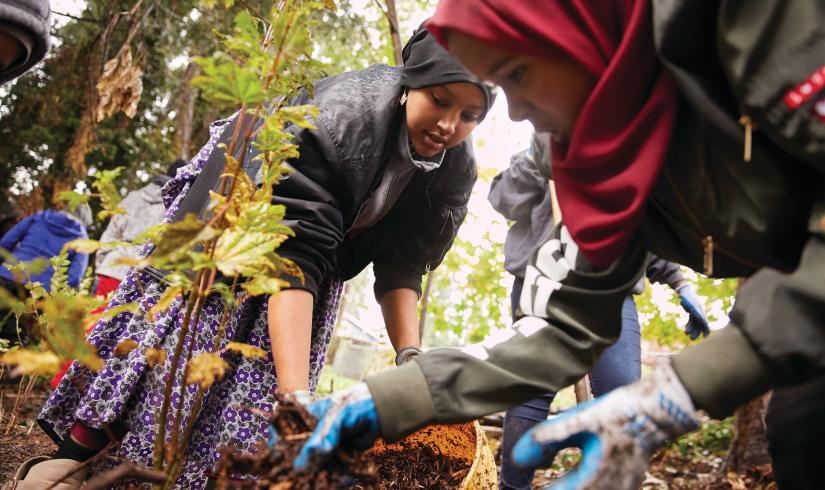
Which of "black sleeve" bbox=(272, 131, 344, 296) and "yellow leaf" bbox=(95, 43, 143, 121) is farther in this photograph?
"yellow leaf" bbox=(95, 43, 143, 121)

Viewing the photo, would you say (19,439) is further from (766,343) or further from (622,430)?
(766,343)

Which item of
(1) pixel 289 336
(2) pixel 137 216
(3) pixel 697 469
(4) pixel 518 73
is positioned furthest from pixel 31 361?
(3) pixel 697 469

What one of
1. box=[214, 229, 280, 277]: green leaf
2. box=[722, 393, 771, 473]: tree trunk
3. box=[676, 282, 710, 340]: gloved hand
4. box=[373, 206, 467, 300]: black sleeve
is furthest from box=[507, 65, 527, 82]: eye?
box=[722, 393, 771, 473]: tree trunk

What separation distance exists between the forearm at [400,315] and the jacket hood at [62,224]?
12.4 feet

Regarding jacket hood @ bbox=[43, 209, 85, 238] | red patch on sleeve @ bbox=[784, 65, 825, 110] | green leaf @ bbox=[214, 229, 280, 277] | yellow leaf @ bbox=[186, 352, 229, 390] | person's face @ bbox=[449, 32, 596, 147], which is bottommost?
yellow leaf @ bbox=[186, 352, 229, 390]

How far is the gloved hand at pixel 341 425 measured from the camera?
3.42ft

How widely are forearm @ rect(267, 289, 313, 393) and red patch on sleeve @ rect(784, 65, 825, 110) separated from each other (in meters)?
1.24

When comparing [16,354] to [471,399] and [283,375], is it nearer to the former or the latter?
[471,399]

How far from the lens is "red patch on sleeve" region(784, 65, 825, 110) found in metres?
0.92

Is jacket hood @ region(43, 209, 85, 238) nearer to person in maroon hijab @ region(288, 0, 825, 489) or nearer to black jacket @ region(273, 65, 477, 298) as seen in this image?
black jacket @ region(273, 65, 477, 298)

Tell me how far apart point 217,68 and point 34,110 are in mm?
7478

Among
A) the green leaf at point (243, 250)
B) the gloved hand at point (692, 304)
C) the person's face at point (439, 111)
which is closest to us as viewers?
the green leaf at point (243, 250)

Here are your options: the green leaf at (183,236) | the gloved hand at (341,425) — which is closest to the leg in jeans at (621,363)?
the gloved hand at (341,425)

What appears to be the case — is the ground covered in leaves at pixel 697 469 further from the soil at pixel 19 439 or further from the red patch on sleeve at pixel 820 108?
the red patch on sleeve at pixel 820 108
